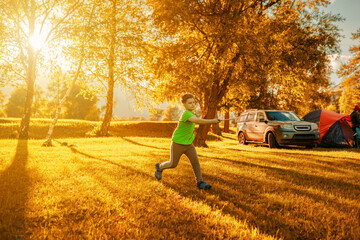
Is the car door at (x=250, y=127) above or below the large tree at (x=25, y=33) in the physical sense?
below

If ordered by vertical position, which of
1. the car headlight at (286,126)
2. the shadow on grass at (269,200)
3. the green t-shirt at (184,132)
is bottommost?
the shadow on grass at (269,200)

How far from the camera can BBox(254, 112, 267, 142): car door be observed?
13.5 m

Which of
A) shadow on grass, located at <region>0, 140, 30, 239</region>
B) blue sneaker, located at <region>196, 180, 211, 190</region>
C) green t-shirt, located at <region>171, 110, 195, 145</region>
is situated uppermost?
green t-shirt, located at <region>171, 110, 195, 145</region>

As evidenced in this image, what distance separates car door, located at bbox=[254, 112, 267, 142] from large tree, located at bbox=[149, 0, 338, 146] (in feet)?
7.73

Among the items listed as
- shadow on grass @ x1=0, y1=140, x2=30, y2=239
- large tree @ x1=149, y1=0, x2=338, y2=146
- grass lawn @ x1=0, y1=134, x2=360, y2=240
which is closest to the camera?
shadow on grass @ x1=0, y1=140, x2=30, y2=239

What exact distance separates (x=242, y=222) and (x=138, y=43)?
39.4 feet

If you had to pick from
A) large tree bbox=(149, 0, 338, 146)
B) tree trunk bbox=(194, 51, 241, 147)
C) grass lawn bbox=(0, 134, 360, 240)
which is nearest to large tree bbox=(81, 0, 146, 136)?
large tree bbox=(149, 0, 338, 146)

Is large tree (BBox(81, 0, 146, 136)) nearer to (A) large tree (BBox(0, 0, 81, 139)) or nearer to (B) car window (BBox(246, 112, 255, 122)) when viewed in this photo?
(A) large tree (BBox(0, 0, 81, 139))

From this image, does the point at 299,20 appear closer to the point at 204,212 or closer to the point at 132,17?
the point at 132,17

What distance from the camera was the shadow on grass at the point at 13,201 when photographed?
2727 mm

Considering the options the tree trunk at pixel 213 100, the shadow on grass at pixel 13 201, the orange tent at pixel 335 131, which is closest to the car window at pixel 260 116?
the tree trunk at pixel 213 100

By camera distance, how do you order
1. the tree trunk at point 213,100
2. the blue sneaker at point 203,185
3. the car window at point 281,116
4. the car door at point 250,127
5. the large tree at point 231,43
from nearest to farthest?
the blue sneaker at point 203,185 < the large tree at point 231,43 < the car window at point 281,116 < the tree trunk at point 213,100 < the car door at point 250,127

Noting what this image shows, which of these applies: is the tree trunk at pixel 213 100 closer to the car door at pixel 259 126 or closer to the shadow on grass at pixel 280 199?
the car door at pixel 259 126

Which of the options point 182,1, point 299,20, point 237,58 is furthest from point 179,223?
point 299,20
